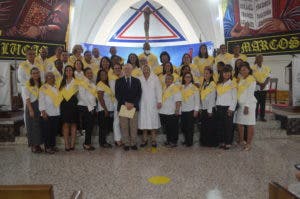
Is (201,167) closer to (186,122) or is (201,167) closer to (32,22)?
(186,122)

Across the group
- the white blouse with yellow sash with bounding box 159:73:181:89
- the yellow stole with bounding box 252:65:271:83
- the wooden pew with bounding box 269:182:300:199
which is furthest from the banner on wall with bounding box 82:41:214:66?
the wooden pew with bounding box 269:182:300:199

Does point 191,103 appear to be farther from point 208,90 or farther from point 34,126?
point 34,126

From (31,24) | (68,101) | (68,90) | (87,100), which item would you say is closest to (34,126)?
(68,101)

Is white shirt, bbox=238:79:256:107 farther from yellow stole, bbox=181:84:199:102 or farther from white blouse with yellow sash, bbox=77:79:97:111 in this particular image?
white blouse with yellow sash, bbox=77:79:97:111

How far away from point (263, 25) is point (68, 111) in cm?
714

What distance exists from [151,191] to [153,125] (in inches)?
75.1

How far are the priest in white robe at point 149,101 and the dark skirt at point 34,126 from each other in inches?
64.3

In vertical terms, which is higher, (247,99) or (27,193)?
(247,99)

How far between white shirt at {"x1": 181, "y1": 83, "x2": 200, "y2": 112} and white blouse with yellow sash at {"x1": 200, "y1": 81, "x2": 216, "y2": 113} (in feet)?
0.37

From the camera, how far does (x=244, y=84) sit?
507 cm

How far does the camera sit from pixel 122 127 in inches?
202

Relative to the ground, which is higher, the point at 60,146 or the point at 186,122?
the point at 186,122

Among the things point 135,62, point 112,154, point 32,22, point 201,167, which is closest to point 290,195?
point 201,167

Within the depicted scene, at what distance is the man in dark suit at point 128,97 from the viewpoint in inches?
198
